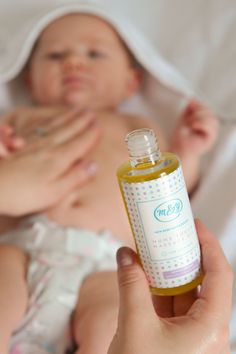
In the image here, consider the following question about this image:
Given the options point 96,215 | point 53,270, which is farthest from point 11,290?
point 96,215

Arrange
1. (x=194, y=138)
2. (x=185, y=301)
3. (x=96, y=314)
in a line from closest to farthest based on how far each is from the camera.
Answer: (x=185, y=301), (x=96, y=314), (x=194, y=138)

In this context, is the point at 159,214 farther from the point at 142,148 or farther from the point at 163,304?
the point at 163,304

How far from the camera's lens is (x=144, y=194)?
825mm

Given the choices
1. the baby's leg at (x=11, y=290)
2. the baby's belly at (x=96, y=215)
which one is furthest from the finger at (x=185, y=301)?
the baby's belly at (x=96, y=215)

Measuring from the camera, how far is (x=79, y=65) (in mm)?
1781

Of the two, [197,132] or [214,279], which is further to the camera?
[197,132]

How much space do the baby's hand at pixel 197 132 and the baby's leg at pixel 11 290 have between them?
0.57 m

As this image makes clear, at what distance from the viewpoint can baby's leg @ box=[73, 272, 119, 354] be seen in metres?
1.09

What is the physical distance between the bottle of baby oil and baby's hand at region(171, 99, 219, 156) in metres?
0.75

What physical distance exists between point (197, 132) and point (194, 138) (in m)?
0.03

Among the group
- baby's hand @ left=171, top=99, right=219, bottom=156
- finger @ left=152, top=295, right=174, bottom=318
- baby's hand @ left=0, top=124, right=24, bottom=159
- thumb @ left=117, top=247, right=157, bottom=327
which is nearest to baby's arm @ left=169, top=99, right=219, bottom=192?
baby's hand @ left=171, top=99, right=219, bottom=156

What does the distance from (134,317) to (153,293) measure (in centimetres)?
14

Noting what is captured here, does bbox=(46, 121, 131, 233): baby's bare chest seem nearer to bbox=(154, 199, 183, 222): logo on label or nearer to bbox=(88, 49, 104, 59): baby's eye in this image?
bbox=(88, 49, 104, 59): baby's eye

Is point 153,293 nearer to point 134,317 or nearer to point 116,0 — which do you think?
point 134,317
